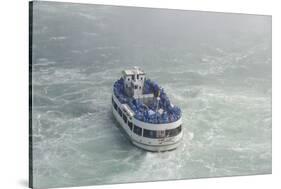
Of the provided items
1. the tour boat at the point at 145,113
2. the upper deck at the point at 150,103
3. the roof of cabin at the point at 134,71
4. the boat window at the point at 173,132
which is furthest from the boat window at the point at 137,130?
the roof of cabin at the point at 134,71

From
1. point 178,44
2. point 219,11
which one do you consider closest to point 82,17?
point 178,44

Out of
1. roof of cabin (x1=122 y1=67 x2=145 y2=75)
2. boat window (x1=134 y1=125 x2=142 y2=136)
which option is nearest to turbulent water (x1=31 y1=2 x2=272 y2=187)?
roof of cabin (x1=122 y1=67 x2=145 y2=75)

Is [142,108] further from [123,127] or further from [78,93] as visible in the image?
[78,93]

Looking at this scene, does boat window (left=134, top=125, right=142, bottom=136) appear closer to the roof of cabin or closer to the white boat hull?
the white boat hull

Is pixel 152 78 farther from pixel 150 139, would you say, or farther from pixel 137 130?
pixel 150 139

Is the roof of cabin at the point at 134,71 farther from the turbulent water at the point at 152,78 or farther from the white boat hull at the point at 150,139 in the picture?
the white boat hull at the point at 150,139

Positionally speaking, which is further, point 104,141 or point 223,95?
point 223,95
